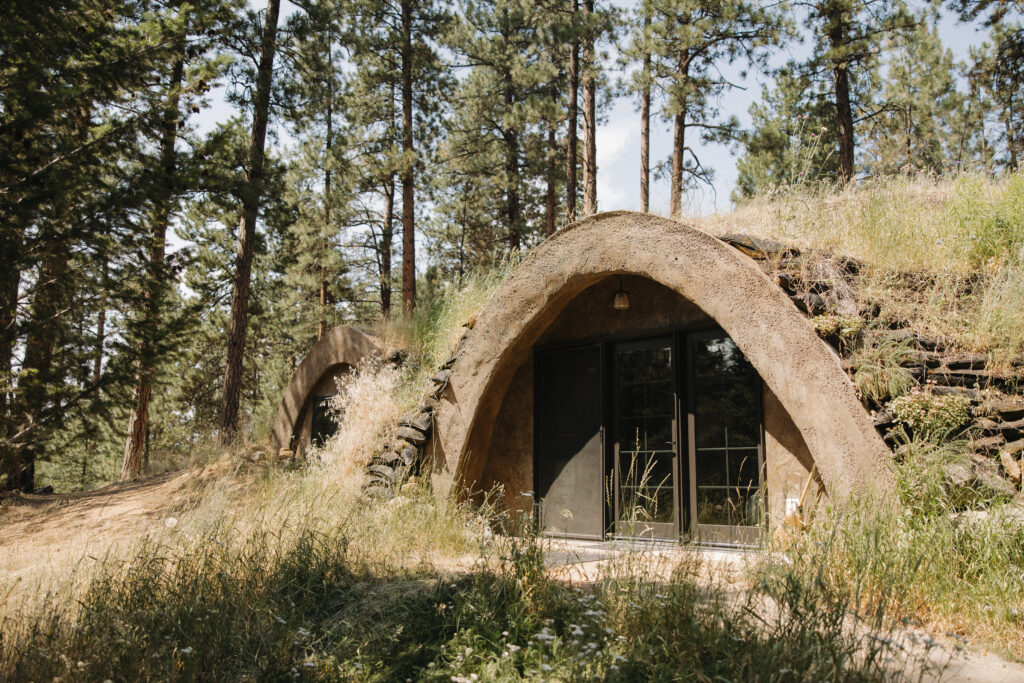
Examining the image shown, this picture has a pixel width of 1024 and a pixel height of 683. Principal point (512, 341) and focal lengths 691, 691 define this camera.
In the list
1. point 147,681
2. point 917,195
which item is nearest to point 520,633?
point 147,681

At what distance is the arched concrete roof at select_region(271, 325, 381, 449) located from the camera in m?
10.0

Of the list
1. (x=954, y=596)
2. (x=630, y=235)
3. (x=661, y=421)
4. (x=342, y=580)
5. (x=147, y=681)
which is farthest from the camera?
(x=661, y=421)

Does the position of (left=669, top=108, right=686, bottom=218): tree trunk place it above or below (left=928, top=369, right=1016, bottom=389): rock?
above

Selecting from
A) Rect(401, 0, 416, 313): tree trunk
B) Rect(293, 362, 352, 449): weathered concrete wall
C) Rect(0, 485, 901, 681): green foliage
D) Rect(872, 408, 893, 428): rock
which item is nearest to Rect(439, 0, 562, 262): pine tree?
Rect(401, 0, 416, 313): tree trunk

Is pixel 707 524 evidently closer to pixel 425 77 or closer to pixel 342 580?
pixel 342 580

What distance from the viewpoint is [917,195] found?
260 inches

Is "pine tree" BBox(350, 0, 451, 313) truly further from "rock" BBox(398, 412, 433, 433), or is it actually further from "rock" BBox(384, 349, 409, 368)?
"rock" BBox(398, 412, 433, 433)

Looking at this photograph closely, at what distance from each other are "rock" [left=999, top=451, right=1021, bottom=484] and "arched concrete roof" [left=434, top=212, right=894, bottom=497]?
1.94ft


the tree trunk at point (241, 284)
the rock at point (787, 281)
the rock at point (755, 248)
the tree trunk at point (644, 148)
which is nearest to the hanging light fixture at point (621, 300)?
the rock at point (755, 248)

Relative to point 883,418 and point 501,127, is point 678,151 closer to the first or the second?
point 501,127

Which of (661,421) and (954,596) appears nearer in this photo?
(954,596)

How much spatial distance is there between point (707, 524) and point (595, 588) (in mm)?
2645

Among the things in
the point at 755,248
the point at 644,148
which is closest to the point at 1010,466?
the point at 755,248

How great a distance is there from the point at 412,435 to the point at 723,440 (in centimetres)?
322
